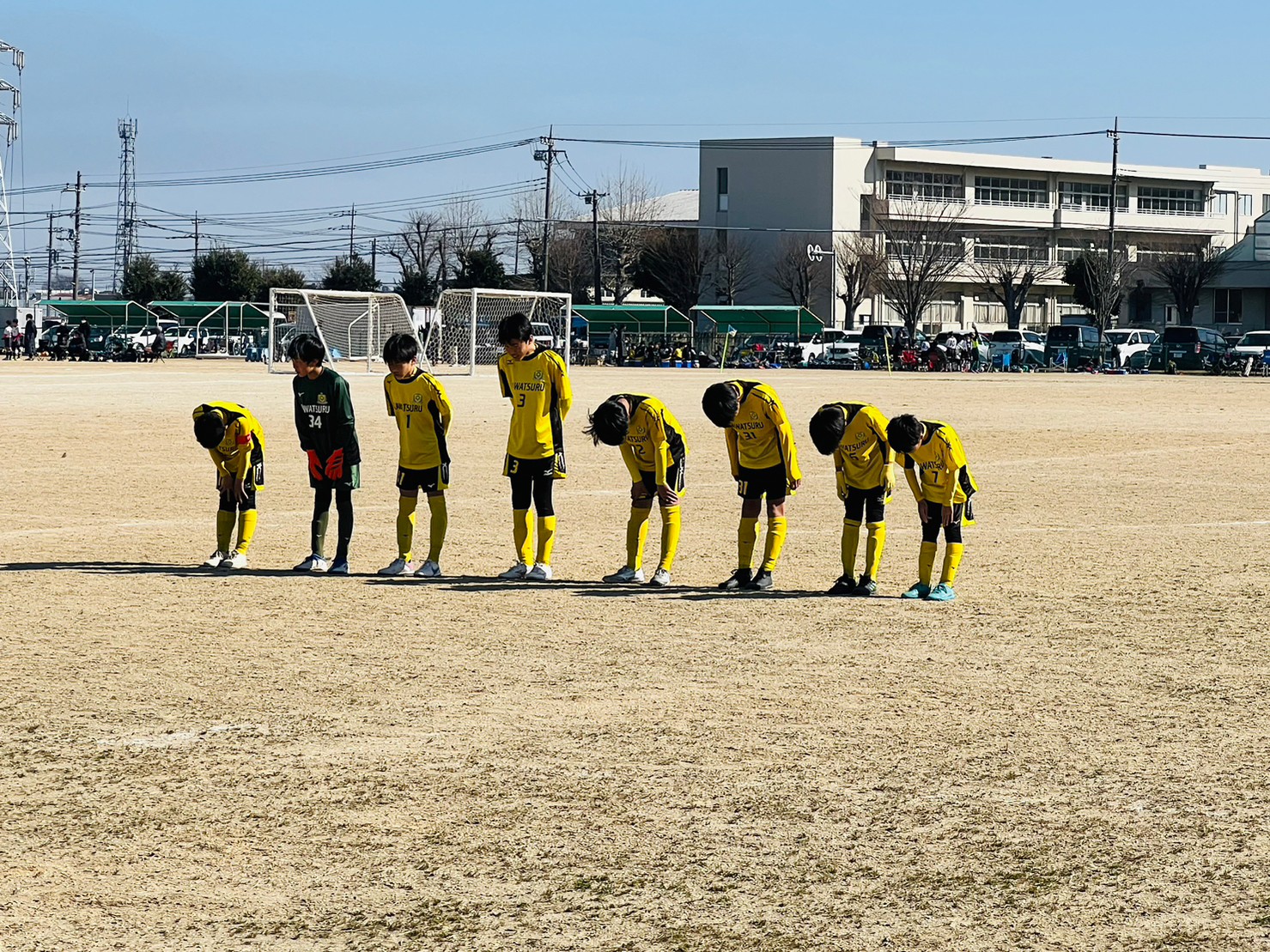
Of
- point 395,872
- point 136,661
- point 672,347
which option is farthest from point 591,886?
point 672,347

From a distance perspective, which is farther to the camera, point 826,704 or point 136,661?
point 136,661

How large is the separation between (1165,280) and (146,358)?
177 ft

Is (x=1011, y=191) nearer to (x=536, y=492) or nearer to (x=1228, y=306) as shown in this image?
(x=1228, y=306)

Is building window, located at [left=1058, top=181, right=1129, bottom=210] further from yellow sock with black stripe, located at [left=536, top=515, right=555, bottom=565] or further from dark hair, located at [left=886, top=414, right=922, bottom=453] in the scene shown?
dark hair, located at [left=886, top=414, right=922, bottom=453]

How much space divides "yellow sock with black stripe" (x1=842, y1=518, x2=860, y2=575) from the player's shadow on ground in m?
3.45

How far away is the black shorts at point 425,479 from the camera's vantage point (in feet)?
32.0

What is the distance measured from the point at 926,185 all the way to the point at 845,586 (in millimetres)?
76391

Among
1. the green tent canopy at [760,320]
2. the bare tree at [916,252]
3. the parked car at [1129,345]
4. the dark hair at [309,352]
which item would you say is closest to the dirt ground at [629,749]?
the dark hair at [309,352]

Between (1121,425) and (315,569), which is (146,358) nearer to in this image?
(1121,425)

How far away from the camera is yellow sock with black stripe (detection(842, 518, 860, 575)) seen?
895cm

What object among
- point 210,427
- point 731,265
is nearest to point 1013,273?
point 731,265

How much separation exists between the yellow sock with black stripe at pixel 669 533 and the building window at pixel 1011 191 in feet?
255

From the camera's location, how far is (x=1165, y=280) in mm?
83312

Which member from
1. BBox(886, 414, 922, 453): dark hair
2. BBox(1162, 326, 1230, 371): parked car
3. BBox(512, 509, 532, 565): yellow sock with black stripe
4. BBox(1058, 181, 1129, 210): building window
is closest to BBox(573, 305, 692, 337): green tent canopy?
BBox(1162, 326, 1230, 371): parked car
